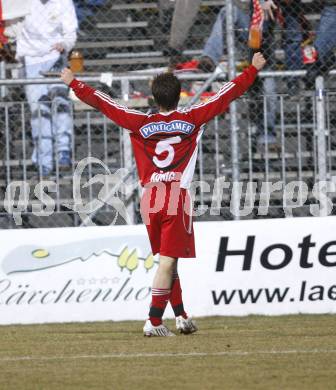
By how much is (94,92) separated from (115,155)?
11.2 ft

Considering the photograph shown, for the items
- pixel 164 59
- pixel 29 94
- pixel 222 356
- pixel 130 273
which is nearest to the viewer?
pixel 222 356

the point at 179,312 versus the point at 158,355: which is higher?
the point at 158,355

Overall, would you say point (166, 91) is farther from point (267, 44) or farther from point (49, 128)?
point (267, 44)

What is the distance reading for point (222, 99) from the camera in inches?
374

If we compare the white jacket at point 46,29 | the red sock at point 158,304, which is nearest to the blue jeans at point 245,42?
the white jacket at point 46,29

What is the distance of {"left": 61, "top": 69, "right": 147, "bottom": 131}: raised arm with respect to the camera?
9500 millimetres

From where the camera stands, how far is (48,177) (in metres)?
12.8

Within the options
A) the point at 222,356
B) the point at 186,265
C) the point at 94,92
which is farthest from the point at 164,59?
the point at 222,356

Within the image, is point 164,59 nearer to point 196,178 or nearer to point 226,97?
point 196,178

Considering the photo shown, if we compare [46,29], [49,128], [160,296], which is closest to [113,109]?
[160,296]

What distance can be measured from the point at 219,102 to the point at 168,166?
0.70 meters

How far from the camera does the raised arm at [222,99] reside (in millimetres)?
9469


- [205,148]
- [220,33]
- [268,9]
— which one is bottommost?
[205,148]

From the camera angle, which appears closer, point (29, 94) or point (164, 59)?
point (29, 94)
